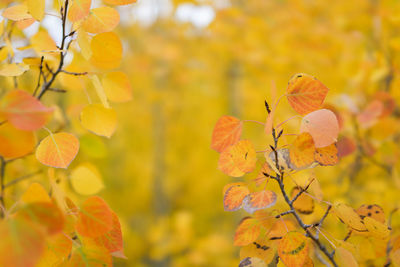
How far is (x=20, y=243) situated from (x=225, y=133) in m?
0.38

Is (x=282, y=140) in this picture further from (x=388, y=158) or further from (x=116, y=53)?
(x=388, y=158)

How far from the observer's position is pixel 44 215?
44 centimetres

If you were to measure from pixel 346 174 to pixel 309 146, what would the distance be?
53.6 inches

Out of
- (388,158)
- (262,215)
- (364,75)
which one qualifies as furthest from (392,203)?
(262,215)

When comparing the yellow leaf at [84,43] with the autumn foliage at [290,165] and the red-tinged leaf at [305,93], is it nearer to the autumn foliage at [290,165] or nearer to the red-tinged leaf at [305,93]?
the autumn foliage at [290,165]

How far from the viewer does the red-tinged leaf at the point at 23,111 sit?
463mm

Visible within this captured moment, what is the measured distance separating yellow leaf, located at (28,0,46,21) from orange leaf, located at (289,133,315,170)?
0.54m

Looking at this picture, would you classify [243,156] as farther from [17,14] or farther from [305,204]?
[17,14]

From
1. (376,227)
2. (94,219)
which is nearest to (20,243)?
(94,219)

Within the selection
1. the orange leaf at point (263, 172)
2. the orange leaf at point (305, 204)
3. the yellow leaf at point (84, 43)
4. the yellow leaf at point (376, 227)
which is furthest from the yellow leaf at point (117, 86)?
the yellow leaf at point (376, 227)

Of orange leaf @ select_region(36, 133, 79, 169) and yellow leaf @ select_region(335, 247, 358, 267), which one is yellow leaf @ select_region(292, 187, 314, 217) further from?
orange leaf @ select_region(36, 133, 79, 169)

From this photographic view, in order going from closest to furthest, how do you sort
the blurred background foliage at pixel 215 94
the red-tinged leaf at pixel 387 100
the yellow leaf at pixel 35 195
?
the yellow leaf at pixel 35 195, the red-tinged leaf at pixel 387 100, the blurred background foliage at pixel 215 94

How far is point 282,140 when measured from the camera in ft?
2.23

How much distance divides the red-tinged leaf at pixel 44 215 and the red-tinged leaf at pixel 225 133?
0.99 feet
